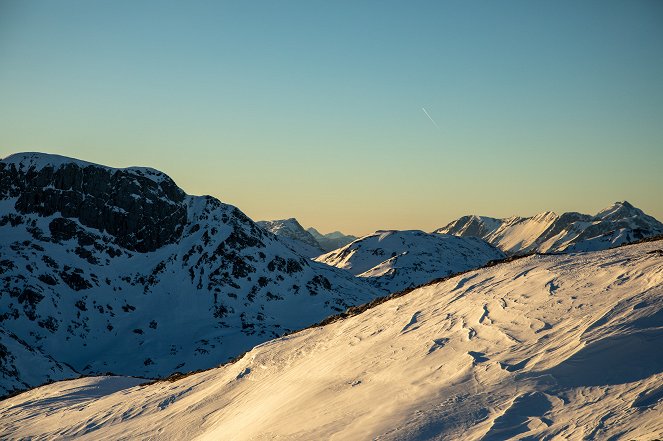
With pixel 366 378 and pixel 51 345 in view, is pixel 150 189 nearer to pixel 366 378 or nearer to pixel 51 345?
pixel 51 345

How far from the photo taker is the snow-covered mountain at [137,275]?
126 m

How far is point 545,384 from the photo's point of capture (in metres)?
16.3

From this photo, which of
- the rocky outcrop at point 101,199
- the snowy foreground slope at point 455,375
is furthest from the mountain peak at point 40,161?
the snowy foreground slope at point 455,375

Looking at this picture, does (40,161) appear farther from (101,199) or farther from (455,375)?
(455,375)

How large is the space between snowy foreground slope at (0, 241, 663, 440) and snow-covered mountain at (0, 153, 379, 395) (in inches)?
3561

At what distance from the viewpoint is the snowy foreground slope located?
50.3ft

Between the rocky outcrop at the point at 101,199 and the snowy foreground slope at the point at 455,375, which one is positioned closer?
the snowy foreground slope at the point at 455,375

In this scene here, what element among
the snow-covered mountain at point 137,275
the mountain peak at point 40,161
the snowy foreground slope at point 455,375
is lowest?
the snowy foreground slope at point 455,375

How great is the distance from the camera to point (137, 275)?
156 m

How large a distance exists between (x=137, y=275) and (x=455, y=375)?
146 metres

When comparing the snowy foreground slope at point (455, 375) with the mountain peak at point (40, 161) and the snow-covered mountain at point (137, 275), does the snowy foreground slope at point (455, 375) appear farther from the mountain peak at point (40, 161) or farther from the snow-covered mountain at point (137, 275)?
the mountain peak at point (40, 161)

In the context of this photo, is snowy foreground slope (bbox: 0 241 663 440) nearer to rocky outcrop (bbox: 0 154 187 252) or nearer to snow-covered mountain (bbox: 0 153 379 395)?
snow-covered mountain (bbox: 0 153 379 395)

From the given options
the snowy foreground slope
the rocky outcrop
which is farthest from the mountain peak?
the snowy foreground slope

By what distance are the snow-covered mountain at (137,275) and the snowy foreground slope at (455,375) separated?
297ft
